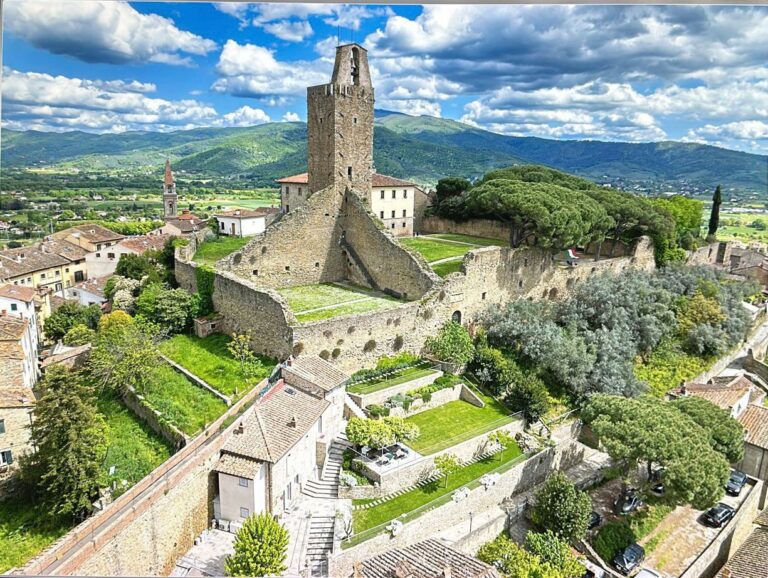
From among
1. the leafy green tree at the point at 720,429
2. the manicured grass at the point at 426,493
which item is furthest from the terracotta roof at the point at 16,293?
the leafy green tree at the point at 720,429

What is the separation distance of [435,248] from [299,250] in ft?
24.6

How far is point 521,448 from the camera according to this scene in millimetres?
14992

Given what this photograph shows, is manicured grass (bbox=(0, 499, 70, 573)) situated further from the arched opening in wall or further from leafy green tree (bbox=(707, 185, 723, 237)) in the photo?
leafy green tree (bbox=(707, 185, 723, 237))

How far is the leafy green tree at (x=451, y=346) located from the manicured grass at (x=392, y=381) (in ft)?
2.35

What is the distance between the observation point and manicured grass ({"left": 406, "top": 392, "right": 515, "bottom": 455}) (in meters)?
13.9

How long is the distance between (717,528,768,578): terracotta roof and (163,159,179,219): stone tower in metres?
47.3

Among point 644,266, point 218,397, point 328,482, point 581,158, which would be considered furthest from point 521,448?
point 581,158

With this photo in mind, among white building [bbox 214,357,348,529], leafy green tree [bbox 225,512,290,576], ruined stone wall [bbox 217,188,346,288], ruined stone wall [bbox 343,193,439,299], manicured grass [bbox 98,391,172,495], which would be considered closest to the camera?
leafy green tree [bbox 225,512,290,576]

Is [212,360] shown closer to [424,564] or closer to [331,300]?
[331,300]

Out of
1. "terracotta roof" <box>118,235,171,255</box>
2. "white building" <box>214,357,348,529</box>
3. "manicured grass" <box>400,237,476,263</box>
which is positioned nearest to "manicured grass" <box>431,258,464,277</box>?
"manicured grass" <box>400,237,476,263</box>

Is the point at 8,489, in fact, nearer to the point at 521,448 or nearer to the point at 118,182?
the point at 521,448

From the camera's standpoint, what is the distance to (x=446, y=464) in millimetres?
13008

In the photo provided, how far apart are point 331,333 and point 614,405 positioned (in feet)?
26.9

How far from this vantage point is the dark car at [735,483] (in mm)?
15930
